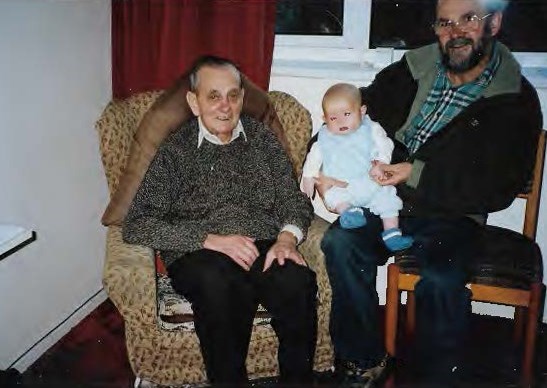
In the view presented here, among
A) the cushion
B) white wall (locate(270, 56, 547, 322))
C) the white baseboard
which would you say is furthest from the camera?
white wall (locate(270, 56, 547, 322))

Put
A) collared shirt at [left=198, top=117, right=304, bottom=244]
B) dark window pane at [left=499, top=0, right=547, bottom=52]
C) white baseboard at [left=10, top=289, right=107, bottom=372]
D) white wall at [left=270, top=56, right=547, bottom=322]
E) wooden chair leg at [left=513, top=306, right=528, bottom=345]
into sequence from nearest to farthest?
collared shirt at [left=198, top=117, right=304, bottom=244] < white baseboard at [left=10, top=289, right=107, bottom=372] < wooden chair leg at [left=513, top=306, right=528, bottom=345] < dark window pane at [left=499, top=0, right=547, bottom=52] < white wall at [left=270, top=56, right=547, bottom=322]

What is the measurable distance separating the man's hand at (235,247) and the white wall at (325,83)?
40.5 inches

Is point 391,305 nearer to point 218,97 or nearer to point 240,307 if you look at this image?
point 240,307

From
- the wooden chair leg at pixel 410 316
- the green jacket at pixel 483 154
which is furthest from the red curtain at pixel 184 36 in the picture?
the wooden chair leg at pixel 410 316

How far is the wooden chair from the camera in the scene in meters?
1.96

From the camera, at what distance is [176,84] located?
2.21 meters

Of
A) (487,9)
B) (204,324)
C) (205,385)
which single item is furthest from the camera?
(487,9)

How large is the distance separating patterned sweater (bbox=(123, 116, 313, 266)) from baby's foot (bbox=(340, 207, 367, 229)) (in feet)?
0.41

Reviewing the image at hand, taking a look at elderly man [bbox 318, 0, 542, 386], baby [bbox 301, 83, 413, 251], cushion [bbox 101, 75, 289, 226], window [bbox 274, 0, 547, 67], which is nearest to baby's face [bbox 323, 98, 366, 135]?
baby [bbox 301, 83, 413, 251]

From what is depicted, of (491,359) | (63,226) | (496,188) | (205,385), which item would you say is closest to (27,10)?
(63,226)

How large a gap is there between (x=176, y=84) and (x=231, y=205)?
564 millimetres

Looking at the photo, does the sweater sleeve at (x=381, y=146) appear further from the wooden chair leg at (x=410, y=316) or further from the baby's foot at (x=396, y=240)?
the wooden chair leg at (x=410, y=316)

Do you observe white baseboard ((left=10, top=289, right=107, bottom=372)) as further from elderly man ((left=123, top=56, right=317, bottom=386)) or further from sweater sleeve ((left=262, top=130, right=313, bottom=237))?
sweater sleeve ((left=262, top=130, right=313, bottom=237))

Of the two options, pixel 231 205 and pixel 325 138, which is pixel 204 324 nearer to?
pixel 231 205
